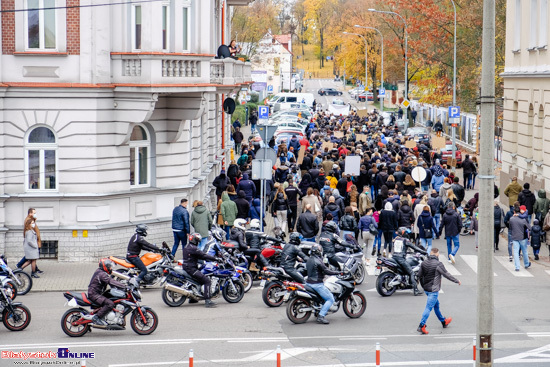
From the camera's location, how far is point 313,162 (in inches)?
1528

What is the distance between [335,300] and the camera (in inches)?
715

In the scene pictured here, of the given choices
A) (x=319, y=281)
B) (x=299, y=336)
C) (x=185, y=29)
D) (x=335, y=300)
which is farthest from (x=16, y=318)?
(x=185, y=29)

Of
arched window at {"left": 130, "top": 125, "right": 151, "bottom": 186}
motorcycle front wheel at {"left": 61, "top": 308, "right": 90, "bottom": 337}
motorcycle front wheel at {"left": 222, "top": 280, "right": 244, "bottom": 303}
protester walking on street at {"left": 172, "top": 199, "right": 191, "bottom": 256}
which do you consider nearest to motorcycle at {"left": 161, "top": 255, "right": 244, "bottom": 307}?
motorcycle front wheel at {"left": 222, "top": 280, "right": 244, "bottom": 303}

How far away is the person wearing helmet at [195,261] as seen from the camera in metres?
19.0

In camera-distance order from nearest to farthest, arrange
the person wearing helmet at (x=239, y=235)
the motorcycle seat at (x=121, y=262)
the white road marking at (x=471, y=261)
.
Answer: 1. the motorcycle seat at (x=121, y=262)
2. the person wearing helmet at (x=239, y=235)
3. the white road marking at (x=471, y=261)

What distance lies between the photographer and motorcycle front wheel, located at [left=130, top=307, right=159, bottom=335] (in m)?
16.8

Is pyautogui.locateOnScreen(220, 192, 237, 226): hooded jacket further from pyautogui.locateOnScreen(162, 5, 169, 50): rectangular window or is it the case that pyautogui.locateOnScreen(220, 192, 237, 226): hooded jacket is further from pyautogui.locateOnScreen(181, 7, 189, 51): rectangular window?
pyautogui.locateOnScreen(162, 5, 169, 50): rectangular window

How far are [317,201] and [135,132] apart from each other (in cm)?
521

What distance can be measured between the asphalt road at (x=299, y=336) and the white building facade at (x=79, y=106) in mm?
3352

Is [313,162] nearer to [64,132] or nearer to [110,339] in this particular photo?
[64,132]

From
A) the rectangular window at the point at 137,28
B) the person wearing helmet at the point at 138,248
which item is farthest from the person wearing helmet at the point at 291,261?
the rectangular window at the point at 137,28

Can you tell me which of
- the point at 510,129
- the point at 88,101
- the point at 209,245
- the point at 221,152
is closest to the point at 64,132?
the point at 88,101

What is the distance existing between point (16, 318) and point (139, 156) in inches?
339

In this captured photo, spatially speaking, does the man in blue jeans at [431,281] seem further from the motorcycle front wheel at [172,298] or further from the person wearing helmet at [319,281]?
the motorcycle front wheel at [172,298]
